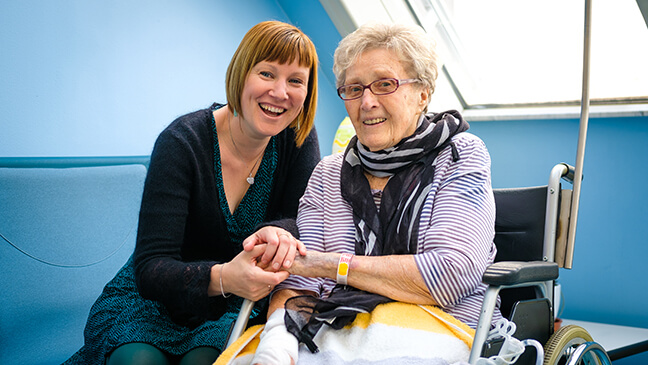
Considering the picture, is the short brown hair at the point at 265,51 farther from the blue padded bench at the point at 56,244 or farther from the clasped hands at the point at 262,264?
the blue padded bench at the point at 56,244

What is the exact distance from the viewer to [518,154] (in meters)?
2.89

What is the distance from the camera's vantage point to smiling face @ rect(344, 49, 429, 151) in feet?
5.12

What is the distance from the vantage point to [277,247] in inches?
56.2

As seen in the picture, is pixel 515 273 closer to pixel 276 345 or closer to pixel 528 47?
pixel 276 345

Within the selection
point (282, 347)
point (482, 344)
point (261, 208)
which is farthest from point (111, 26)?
point (482, 344)

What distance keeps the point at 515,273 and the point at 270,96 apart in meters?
0.84

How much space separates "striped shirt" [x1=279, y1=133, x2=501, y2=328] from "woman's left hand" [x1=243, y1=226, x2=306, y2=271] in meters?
0.09

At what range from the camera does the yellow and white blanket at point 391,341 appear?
1.21 metres

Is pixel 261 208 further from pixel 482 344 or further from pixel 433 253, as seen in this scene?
pixel 482 344

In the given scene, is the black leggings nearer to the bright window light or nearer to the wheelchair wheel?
the wheelchair wheel

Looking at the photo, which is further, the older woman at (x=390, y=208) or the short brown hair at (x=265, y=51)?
the short brown hair at (x=265, y=51)

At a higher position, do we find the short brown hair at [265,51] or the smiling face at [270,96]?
the short brown hair at [265,51]

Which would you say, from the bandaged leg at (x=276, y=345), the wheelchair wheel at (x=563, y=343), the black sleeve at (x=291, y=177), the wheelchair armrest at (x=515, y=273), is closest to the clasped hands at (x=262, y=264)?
the bandaged leg at (x=276, y=345)

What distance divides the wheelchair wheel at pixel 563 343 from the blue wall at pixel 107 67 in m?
1.80
